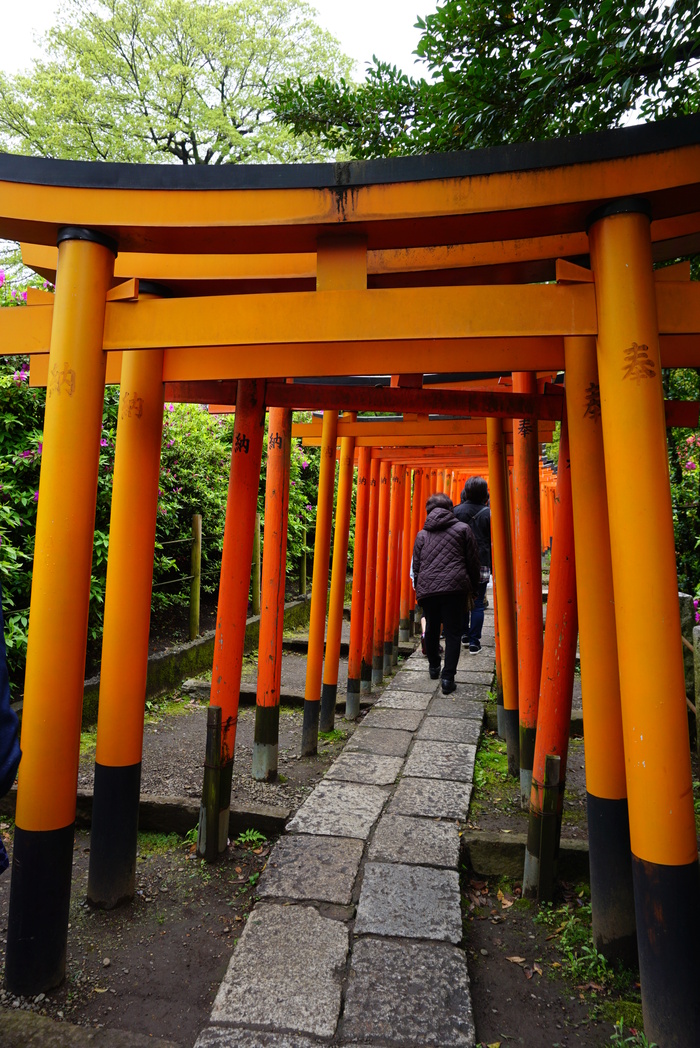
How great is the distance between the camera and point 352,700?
5871 mm

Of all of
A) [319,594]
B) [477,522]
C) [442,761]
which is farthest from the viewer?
[477,522]

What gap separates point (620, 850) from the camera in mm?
2518

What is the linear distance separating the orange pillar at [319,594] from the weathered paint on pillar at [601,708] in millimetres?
2382

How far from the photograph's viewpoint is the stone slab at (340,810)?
11.1 ft

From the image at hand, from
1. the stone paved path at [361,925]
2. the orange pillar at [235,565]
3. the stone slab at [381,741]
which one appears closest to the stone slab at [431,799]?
the stone paved path at [361,925]

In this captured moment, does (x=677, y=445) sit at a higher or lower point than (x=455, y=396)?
higher

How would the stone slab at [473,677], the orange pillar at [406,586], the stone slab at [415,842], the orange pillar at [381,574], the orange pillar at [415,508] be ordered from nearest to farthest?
the stone slab at [415,842], the stone slab at [473,677], the orange pillar at [381,574], the orange pillar at [406,586], the orange pillar at [415,508]

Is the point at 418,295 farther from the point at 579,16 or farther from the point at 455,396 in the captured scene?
the point at 579,16

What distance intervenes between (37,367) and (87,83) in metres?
14.6

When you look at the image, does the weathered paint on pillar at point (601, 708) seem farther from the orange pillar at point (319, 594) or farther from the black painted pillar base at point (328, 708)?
the black painted pillar base at point (328, 708)

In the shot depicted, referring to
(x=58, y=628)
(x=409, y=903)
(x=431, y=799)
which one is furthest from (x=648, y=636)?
(x=431, y=799)

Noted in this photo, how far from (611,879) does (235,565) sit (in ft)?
7.00

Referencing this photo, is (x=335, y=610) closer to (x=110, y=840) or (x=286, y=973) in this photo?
(x=110, y=840)

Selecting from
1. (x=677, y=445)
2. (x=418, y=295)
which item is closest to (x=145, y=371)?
(x=418, y=295)
